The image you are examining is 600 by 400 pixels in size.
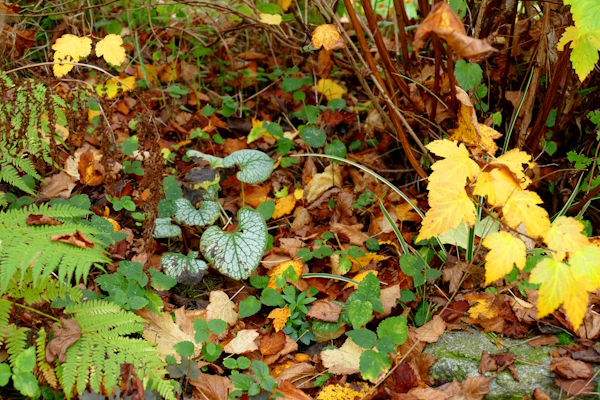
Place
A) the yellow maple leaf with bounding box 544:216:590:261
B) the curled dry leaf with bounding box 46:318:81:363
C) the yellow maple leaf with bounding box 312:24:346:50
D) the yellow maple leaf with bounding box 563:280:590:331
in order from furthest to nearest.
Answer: the yellow maple leaf with bounding box 312:24:346:50
the curled dry leaf with bounding box 46:318:81:363
the yellow maple leaf with bounding box 544:216:590:261
the yellow maple leaf with bounding box 563:280:590:331

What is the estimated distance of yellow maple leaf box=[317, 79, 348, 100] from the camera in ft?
9.87

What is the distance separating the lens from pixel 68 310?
1690 mm

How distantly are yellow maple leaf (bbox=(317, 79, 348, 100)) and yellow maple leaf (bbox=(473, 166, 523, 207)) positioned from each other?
1583 mm

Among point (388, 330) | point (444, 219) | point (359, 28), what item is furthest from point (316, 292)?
point (359, 28)

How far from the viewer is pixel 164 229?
214 centimetres

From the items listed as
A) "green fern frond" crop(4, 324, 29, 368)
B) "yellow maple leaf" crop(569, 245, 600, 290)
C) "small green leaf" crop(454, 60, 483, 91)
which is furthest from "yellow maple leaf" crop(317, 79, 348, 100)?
"green fern frond" crop(4, 324, 29, 368)

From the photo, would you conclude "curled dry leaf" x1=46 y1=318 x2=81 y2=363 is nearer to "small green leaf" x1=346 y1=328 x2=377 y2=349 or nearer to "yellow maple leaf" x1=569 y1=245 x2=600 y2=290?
"small green leaf" x1=346 y1=328 x2=377 y2=349

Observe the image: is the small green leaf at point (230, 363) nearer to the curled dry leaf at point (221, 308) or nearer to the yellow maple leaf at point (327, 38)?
the curled dry leaf at point (221, 308)

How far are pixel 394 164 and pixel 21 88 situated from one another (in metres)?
1.80

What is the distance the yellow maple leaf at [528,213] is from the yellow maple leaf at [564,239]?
32 millimetres

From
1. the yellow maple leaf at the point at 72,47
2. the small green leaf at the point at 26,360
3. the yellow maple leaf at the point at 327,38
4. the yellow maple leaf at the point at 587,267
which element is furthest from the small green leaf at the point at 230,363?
the yellow maple leaf at the point at 72,47

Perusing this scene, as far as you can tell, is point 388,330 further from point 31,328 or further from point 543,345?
point 31,328

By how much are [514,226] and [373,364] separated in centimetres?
64

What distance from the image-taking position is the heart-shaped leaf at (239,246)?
1.97 metres
